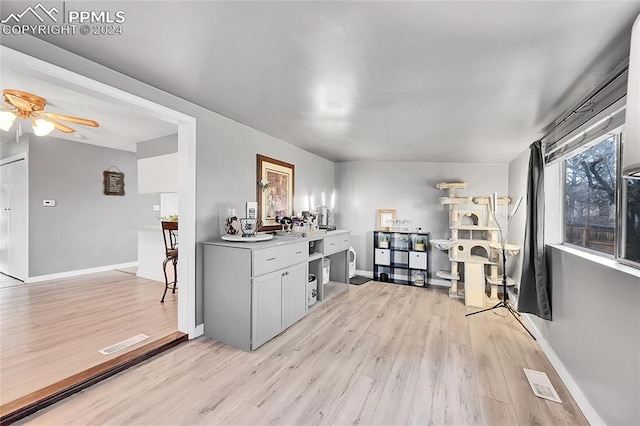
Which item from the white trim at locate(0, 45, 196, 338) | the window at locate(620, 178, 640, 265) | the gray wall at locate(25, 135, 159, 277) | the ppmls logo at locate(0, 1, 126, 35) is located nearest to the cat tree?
the window at locate(620, 178, 640, 265)

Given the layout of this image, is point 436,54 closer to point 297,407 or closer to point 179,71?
point 179,71

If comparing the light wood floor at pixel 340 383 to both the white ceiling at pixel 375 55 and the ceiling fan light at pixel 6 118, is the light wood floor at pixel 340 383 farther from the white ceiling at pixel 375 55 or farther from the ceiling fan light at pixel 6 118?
the ceiling fan light at pixel 6 118

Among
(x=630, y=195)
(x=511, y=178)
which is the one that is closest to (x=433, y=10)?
(x=630, y=195)

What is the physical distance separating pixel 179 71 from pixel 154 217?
191 inches

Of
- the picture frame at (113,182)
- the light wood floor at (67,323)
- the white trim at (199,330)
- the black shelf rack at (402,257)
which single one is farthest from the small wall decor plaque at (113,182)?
the black shelf rack at (402,257)

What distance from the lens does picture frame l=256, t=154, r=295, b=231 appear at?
3.48 meters

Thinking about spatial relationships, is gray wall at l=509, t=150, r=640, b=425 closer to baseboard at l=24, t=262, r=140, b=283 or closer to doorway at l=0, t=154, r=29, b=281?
baseboard at l=24, t=262, r=140, b=283

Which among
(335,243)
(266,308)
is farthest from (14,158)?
(335,243)

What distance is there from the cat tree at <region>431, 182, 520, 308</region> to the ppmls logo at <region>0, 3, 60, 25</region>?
443 centimetres

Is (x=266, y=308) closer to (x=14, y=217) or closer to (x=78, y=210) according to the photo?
(x=78, y=210)

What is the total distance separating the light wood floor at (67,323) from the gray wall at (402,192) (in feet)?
10.9

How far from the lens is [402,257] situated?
4895 millimetres

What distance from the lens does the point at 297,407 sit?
1.78m

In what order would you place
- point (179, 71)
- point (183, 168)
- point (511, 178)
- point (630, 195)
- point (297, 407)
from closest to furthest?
point (630, 195) < point (297, 407) < point (179, 71) < point (183, 168) < point (511, 178)
